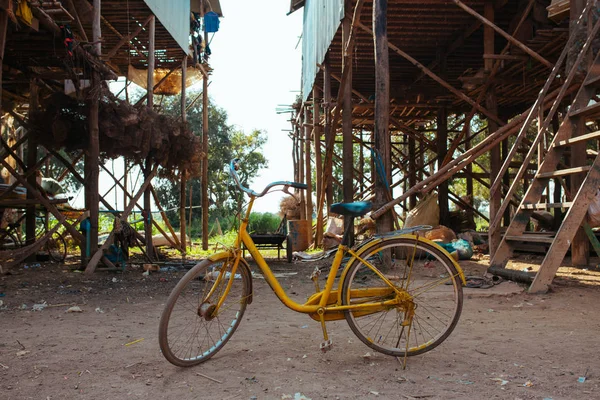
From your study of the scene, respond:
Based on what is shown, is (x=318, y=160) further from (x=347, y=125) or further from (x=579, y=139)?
(x=579, y=139)

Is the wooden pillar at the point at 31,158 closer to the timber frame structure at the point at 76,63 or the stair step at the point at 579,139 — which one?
the timber frame structure at the point at 76,63

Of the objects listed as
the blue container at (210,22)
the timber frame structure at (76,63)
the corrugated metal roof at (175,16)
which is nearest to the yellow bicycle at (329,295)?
the timber frame structure at (76,63)

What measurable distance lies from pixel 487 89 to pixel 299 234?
19.3 feet

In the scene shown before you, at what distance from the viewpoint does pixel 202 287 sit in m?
3.46

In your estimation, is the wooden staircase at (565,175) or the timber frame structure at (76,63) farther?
the timber frame structure at (76,63)

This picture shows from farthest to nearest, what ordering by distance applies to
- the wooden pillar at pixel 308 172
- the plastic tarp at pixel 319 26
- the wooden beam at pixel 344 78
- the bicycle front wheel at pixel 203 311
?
the wooden pillar at pixel 308 172, the plastic tarp at pixel 319 26, the wooden beam at pixel 344 78, the bicycle front wheel at pixel 203 311

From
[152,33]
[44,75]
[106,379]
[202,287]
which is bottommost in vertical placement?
[106,379]

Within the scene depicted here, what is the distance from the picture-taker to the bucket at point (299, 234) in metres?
12.9

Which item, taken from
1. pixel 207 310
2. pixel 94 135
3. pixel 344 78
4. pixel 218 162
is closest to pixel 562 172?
pixel 207 310

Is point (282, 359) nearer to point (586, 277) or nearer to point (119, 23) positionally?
point (586, 277)

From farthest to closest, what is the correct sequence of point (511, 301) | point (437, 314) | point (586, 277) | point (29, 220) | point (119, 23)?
1. point (119, 23)
2. point (29, 220)
3. point (586, 277)
4. point (511, 301)
5. point (437, 314)

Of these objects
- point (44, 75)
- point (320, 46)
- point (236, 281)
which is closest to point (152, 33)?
point (44, 75)

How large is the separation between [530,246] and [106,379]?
7.53 metres

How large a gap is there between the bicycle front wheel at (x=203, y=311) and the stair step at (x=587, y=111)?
440 cm
